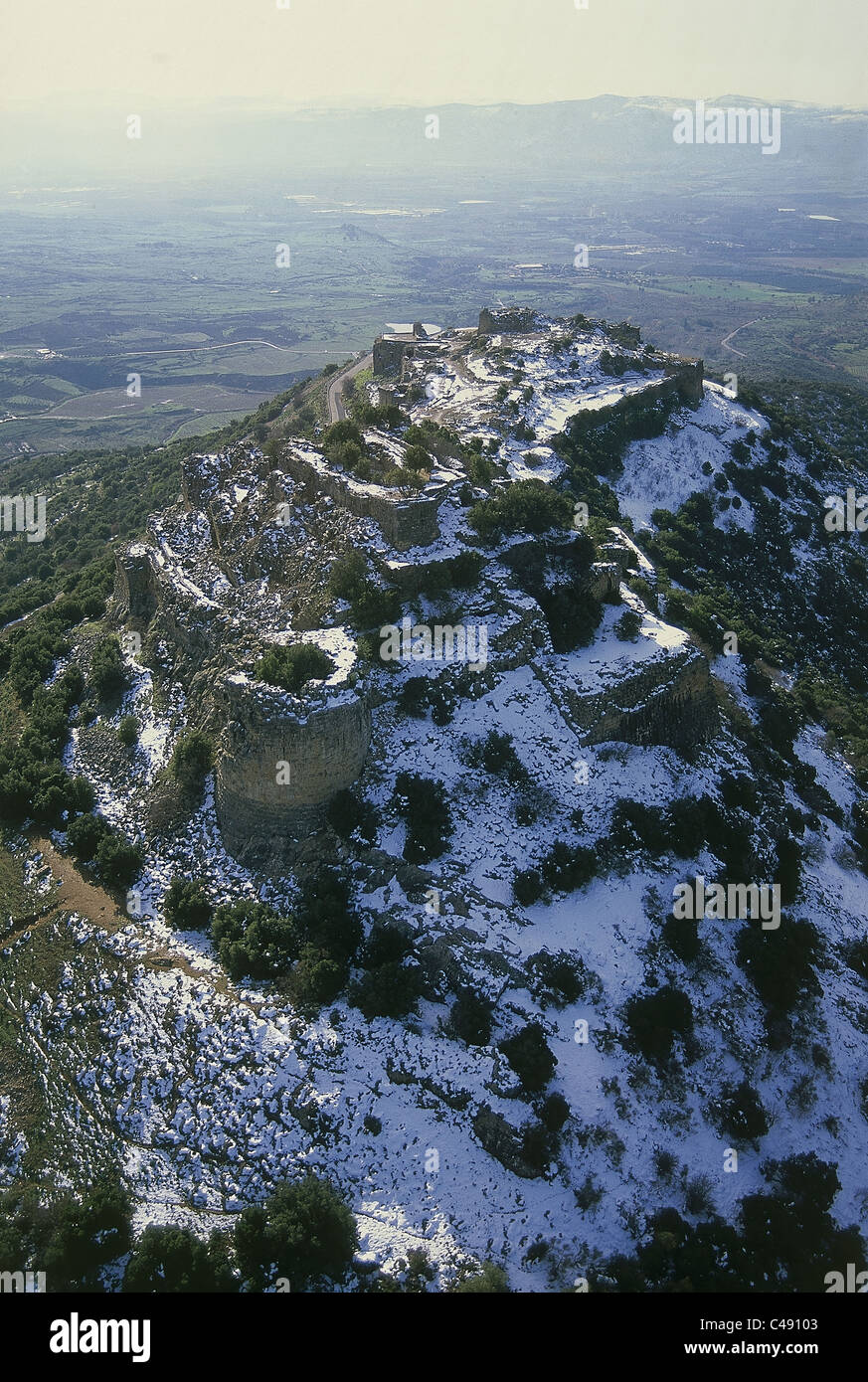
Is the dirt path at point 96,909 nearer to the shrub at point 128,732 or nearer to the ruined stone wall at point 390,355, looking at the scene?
the shrub at point 128,732

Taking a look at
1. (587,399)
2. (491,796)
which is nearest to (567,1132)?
(491,796)

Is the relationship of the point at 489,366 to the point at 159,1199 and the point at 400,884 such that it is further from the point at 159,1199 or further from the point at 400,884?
the point at 159,1199

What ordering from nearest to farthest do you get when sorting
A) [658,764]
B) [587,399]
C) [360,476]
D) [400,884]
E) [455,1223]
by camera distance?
[455,1223], [400,884], [658,764], [360,476], [587,399]

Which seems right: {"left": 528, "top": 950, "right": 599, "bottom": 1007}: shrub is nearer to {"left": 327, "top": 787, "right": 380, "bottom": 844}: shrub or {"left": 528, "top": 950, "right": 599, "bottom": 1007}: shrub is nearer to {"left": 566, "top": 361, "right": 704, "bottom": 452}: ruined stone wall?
{"left": 327, "top": 787, "right": 380, "bottom": 844}: shrub

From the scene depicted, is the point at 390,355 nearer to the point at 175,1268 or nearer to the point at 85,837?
the point at 85,837

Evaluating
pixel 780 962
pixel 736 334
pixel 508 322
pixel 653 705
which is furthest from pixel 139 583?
pixel 736 334

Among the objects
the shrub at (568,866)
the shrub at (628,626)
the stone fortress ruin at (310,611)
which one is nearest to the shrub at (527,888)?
the shrub at (568,866)

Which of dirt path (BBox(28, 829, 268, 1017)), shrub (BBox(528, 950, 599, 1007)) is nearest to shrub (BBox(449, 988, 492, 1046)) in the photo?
shrub (BBox(528, 950, 599, 1007))

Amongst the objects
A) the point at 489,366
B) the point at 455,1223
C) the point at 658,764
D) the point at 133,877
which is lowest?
the point at 455,1223
